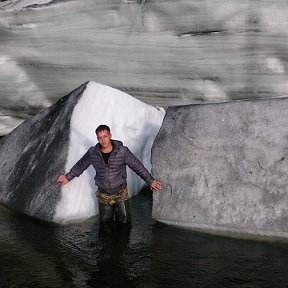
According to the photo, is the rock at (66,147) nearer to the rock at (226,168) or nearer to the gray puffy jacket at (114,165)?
the gray puffy jacket at (114,165)

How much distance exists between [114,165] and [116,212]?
0.71 m

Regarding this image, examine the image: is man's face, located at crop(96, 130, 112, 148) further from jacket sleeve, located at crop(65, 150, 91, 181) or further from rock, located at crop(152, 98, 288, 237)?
rock, located at crop(152, 98, 288, 237)

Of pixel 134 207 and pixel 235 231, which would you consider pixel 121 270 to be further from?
pixel 134 207

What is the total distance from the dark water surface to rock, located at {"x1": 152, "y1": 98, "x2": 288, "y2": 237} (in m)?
0.23

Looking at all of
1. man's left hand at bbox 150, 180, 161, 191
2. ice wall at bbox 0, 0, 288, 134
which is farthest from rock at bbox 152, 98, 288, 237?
ice wall at bbox 0, 0, 288, 134

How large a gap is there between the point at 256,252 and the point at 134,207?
1948mm

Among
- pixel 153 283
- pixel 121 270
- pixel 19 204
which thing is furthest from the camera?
pixel 19 204

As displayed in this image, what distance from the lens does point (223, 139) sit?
16.3 ft

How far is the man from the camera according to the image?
4648mm

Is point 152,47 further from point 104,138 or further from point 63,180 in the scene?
point 63,180

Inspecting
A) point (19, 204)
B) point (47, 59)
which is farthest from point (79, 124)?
point (47, 59)

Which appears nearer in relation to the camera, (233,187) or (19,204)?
(233,187)

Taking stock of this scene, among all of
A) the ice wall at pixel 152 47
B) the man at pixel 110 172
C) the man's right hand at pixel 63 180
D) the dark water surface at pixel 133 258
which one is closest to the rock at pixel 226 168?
the dark water surface at pixel 133 258

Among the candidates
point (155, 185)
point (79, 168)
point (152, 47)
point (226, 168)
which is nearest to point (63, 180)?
point (79, 168)
